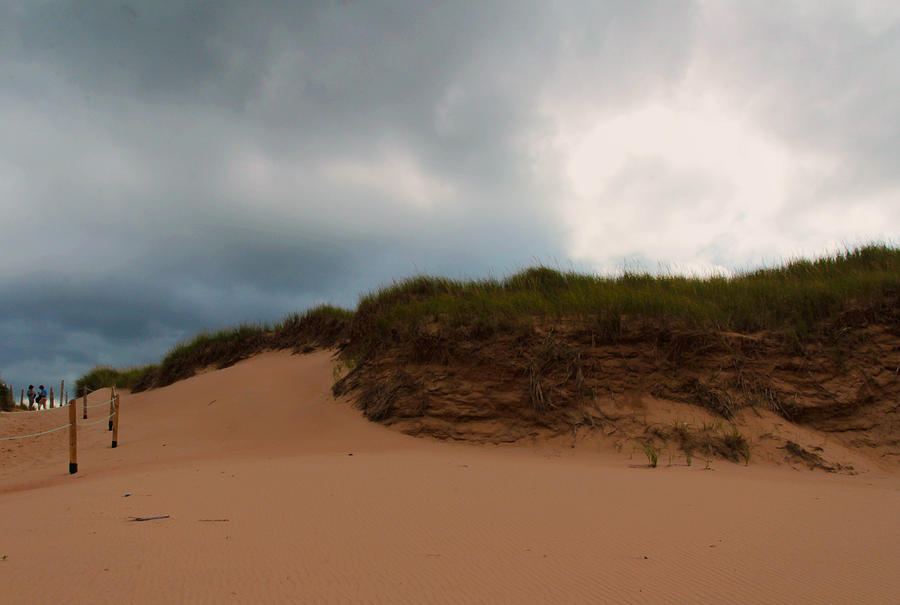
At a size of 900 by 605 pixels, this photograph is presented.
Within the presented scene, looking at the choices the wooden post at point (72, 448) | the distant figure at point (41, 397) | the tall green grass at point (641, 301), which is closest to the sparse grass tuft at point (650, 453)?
the tall green grass at point (641, 301)

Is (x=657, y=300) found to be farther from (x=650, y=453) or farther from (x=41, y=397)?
(x=41, y=397)

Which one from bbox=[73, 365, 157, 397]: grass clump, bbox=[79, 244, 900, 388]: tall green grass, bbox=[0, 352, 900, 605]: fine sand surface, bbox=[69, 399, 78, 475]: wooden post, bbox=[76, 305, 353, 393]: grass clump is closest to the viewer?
bbox=[0, 352, 900, 605]: fine sand surface

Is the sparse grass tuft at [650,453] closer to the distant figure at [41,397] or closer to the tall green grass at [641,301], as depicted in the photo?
the tall green grass at [641,301]

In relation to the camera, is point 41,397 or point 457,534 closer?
point 457,534

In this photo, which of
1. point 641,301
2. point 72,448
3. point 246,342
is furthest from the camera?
point 246,342

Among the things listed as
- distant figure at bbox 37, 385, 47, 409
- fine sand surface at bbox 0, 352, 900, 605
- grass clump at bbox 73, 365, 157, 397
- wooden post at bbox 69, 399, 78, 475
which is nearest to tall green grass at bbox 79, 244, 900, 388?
fine sand surface at bbox 0, 352, 900, 605

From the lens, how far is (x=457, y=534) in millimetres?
3053

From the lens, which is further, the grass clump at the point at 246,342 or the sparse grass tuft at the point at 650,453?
the grass clump at the point at 246,342

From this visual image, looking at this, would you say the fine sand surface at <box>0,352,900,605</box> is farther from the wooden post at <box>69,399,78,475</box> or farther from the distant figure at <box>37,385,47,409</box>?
the distant figure at <box>37,385,47,409</box>

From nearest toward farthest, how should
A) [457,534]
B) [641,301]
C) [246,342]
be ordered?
[457,534]
[641,301]
[246,342]

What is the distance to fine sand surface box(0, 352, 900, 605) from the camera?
88.4 inches

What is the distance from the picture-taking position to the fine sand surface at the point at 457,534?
2244mm

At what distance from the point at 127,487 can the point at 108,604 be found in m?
3.26

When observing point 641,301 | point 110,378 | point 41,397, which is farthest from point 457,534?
point 41,397
